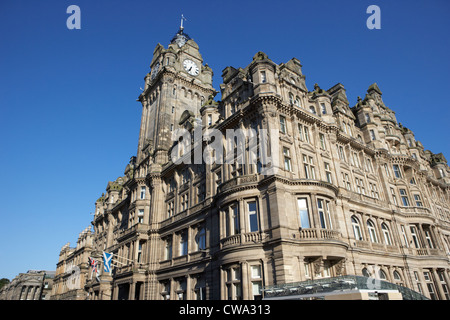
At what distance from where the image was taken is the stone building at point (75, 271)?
6150cm

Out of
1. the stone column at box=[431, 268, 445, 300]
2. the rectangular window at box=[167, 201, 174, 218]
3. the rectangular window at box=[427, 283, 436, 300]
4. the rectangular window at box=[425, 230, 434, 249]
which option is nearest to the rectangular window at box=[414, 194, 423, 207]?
the rectangular window at box=[425, 230, 434, 249]

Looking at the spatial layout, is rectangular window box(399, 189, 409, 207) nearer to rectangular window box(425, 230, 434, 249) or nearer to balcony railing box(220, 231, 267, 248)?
rectangular window box(425, 230, 434, 249)

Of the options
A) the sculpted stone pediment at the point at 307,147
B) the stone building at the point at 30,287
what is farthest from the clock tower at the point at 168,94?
the stone building at the point at 30,287

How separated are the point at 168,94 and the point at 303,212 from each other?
35827 mm

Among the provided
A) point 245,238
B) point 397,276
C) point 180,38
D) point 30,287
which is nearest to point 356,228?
point 397,276

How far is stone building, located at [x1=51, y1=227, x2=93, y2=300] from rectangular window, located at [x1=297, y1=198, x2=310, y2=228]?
164ft

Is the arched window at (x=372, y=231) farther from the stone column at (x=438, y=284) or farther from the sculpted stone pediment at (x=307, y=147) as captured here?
the sculpted stone pediment at (x=307, y=147)

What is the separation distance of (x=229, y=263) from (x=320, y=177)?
12457mm

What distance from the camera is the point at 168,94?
52.5m

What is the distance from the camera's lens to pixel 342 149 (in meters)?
36.5

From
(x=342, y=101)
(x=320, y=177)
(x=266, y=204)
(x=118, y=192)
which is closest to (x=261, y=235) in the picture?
(x=266, y=204)

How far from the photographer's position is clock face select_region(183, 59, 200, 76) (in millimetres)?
58688

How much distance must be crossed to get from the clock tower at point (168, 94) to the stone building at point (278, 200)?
586 mm
